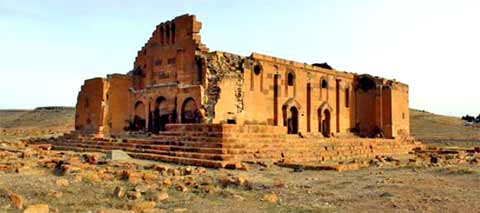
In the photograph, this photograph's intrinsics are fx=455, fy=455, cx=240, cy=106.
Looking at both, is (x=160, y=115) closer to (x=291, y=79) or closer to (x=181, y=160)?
(x=291, y=79)

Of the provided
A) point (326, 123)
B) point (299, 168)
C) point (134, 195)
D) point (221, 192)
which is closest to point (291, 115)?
point (326, 123)

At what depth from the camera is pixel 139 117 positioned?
27297 mm

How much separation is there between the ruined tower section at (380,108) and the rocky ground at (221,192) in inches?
737

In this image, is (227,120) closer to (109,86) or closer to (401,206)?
(109,86)

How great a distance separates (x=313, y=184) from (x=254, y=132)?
683 cm

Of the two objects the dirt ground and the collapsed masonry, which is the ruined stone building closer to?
the collapsed masonry

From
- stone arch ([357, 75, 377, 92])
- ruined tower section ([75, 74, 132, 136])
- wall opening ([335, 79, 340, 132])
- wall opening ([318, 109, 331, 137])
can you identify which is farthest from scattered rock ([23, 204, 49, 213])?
stone arch ([357, 75, 377, 92])

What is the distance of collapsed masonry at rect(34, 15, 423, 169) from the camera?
703 inches

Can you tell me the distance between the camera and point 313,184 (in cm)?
1052

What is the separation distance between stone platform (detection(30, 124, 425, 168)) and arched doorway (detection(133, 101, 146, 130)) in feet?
18.2

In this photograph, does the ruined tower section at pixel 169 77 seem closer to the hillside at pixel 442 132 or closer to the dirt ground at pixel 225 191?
the dirt ground at pixel 225 191

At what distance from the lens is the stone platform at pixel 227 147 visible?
50.9 feet

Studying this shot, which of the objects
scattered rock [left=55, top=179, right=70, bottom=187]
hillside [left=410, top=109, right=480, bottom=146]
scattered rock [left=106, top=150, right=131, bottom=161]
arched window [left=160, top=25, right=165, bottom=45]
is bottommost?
scattered rock [left=55, top=179, right=70, bottom=187]

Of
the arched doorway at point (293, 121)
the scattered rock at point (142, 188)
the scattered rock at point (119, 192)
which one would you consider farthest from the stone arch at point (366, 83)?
the scattered rock at point (119, 192)
